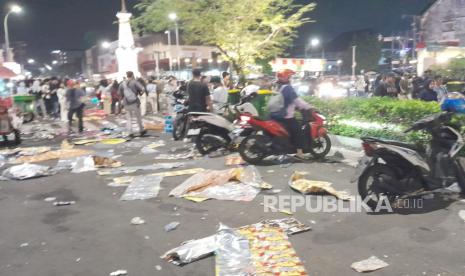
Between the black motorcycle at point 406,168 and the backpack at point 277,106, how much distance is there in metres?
2.61

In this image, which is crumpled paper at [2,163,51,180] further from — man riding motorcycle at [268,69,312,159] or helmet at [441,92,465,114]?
helmet at [441,92,465,114]

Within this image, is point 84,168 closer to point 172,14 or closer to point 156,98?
point 172,14

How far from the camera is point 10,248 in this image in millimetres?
4625

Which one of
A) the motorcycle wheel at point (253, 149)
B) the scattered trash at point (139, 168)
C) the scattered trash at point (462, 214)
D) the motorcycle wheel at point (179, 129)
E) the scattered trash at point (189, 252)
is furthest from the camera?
Answer: the motorcycle wheel at point (179, 129)

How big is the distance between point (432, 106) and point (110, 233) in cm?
618

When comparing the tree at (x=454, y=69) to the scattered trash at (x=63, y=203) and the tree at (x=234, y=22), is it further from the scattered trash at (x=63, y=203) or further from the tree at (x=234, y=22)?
the scattered trash at (x=63, y=203)

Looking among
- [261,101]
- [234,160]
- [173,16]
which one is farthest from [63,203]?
[173,16]

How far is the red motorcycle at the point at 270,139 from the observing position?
8.00 metres

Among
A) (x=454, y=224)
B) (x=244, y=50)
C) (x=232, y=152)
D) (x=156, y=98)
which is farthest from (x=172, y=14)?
(x=454, y=224)

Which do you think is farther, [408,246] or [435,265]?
[408,246]

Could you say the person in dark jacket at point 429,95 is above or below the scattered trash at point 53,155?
above

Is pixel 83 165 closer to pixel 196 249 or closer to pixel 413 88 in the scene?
pixel 196 249

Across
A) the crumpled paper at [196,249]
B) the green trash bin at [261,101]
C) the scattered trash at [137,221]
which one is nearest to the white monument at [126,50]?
the green trash bin at [261,101]

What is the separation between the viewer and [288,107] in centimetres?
787
